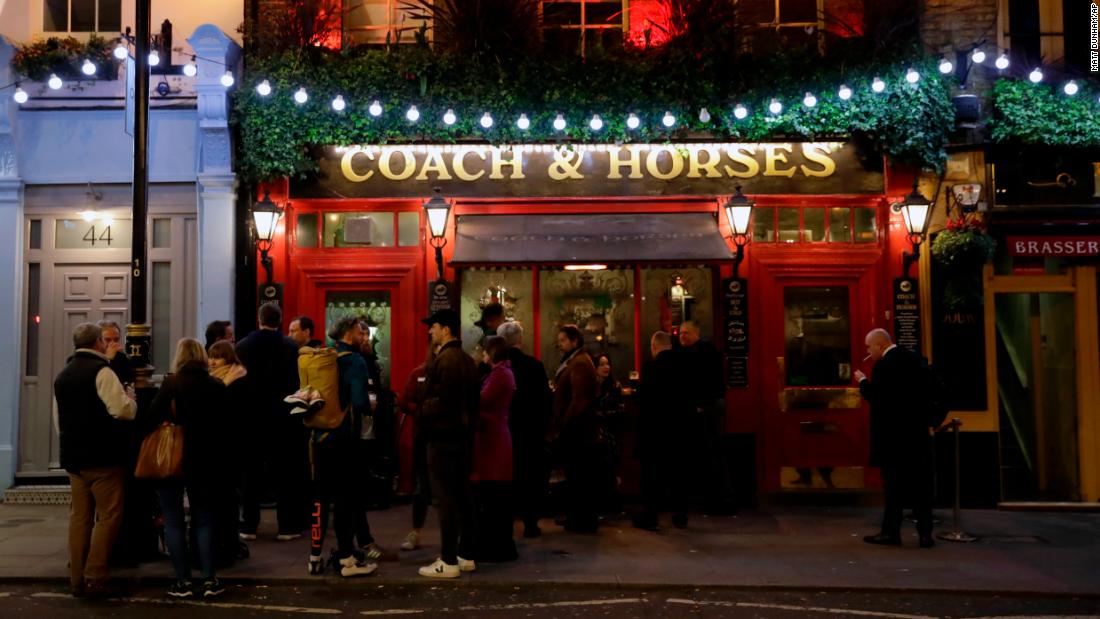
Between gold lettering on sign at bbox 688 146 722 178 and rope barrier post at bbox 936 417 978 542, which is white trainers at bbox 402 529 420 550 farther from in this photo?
gold lettering on sign at bbox 688 146 722 178

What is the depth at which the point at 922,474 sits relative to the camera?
29.5ft

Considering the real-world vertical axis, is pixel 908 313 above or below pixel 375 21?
below

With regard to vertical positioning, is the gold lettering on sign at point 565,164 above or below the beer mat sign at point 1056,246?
above

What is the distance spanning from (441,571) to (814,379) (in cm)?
568

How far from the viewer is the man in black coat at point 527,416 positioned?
8.90 meters

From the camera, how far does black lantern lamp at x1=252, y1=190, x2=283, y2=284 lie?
36.6ft

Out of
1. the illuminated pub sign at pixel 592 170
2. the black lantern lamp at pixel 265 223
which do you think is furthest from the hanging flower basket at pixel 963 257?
the black lantern lamp at pixel 265 223

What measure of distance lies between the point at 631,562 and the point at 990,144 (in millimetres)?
6503

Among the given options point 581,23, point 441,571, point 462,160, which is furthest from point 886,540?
point 581,23

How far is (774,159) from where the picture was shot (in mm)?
11672

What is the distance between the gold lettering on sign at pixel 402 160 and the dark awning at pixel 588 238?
0.81 meters

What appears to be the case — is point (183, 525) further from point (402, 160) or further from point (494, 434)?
point (402, 160)

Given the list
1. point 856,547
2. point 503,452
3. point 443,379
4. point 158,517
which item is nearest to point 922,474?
point 856,547

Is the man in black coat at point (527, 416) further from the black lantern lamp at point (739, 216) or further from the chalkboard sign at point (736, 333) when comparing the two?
the black lantern lamp at point (739, 216)
